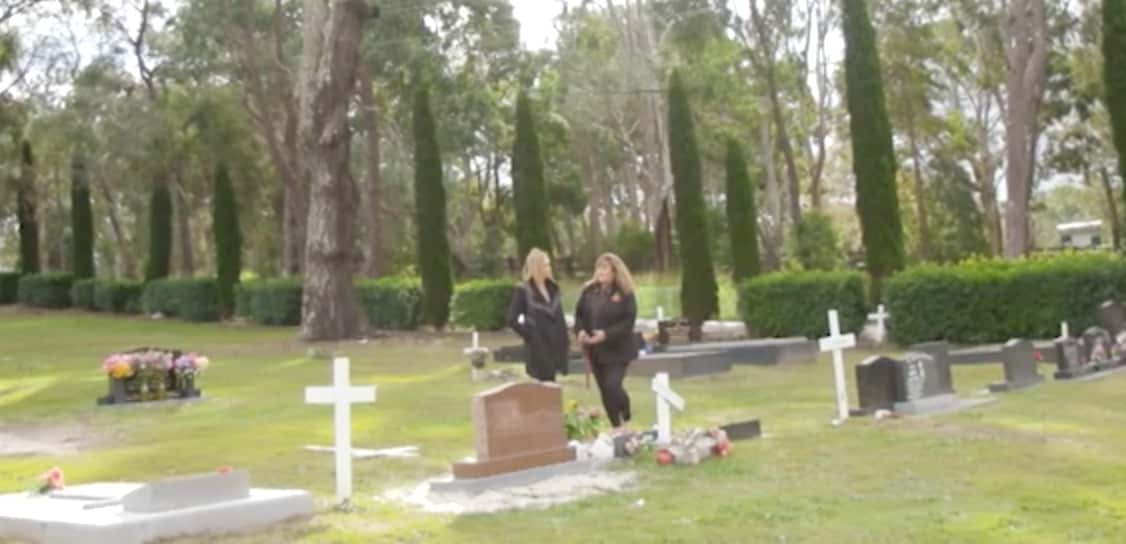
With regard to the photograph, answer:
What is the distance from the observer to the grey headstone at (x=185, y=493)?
7.04 meters

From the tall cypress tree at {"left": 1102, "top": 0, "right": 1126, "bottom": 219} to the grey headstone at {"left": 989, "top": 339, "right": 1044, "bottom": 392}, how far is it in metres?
10.1

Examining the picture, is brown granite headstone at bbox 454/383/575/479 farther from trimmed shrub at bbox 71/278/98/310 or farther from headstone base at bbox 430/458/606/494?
trimmed shrub at bbox 71/278/98/310

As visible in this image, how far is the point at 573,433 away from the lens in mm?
9383

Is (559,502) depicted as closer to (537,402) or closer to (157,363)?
(537,402)

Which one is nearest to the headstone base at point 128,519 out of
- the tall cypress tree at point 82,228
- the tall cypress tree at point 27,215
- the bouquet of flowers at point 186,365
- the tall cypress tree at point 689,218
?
the bouquet of flowers at point 186,365

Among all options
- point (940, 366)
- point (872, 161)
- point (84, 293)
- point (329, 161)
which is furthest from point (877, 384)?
point (84, 293)

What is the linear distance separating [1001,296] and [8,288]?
41.5m

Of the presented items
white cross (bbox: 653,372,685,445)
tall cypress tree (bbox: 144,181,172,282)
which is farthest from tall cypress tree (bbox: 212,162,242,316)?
white cross (bbox: 653,372,685,445)

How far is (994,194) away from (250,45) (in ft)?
92.6

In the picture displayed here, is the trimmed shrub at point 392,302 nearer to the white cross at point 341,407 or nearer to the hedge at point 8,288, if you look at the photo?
the hedge at point 8,288

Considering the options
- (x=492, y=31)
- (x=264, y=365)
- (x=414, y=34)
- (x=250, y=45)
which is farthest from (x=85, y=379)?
(x=492, y=31)

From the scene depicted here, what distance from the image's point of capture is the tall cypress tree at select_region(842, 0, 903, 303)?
24391 millimetres

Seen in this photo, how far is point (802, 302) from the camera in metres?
23.5

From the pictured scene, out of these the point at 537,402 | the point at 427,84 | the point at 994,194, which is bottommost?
the point at 537,402
